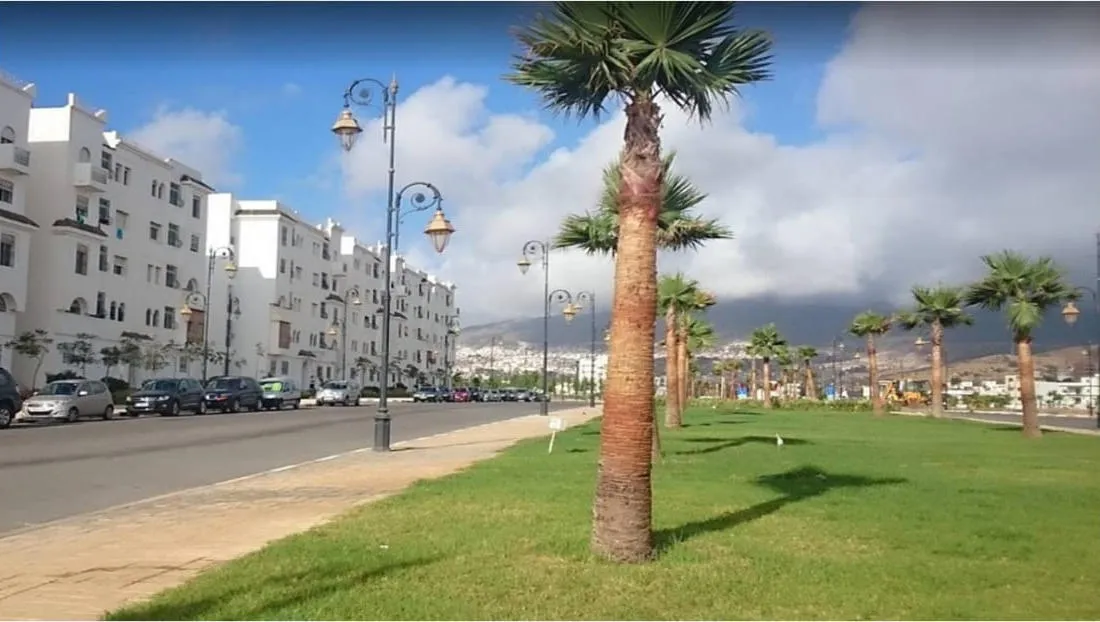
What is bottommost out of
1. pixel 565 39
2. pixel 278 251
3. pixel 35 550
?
pixel 35 550

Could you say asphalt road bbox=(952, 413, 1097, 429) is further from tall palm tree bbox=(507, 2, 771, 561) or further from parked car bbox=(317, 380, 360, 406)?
tall palm tree bbox=(507, 2, 771, 561)

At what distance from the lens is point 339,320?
87125 millimetres

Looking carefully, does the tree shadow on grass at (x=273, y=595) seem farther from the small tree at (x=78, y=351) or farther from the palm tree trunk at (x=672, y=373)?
the small tree at (x=78, y=351)

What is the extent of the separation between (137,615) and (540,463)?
11784mm

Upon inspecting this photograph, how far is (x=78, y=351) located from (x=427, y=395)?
109 ft

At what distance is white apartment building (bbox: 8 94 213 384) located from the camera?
4797 centimetres

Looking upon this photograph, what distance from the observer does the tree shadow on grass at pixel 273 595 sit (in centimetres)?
616

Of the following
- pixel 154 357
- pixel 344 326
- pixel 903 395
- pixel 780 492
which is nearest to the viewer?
pixel 780 492

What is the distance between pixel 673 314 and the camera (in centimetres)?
3123

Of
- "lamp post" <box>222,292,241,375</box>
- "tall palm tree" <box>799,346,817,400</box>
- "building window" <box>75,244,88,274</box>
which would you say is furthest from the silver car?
"tall palm tree" <box>799,346,817,400</box>

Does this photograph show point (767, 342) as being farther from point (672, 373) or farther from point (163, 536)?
point (163, 536)

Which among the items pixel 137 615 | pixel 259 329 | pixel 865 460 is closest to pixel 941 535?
pixel 137 615

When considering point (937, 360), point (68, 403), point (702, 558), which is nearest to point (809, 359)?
point (937, 360)

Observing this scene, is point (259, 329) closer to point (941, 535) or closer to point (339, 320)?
point (339, 320)
